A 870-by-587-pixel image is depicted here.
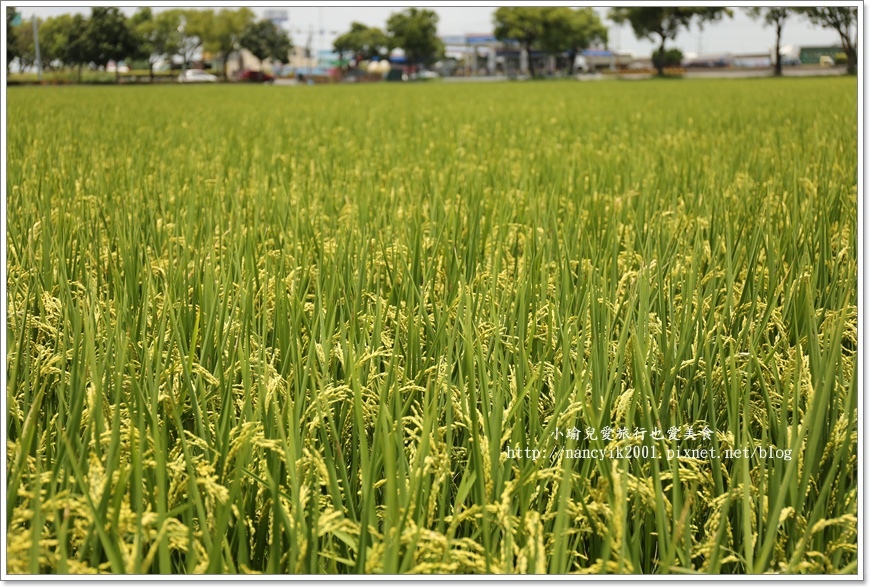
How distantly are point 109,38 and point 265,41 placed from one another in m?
1.41

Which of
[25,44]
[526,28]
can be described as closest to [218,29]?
[25,44]

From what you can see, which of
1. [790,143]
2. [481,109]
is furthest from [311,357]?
[481,109]

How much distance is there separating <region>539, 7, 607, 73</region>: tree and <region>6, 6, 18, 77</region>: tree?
11.5 m

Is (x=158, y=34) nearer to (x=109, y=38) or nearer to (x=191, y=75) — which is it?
(x=109, y=38)

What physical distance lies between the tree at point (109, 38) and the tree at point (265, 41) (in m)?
0.61

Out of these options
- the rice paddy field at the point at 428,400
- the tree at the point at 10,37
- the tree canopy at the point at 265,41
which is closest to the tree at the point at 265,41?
the tree canopy at the point at 265,41

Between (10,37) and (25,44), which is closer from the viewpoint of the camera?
(10,37)

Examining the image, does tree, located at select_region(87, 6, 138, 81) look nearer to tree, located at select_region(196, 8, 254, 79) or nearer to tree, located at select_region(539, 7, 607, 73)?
tree, located at select_region(196, 8, 254, 79)

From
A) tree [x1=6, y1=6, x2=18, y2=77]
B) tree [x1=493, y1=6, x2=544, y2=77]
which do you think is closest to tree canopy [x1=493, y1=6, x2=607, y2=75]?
tree [x1=493, y1=6, x2=544, y2=77]

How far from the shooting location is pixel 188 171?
13.6 feet

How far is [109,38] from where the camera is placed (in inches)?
135

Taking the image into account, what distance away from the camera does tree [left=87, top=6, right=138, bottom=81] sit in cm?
317
